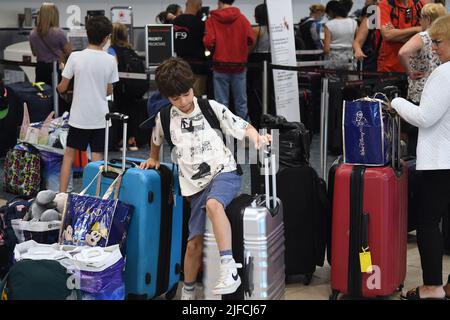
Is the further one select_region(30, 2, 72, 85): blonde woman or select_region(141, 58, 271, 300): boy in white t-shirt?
select_region(30, 2, 72, 85): blonde woman

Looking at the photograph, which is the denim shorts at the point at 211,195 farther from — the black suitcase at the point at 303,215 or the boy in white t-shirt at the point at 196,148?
the black suitcase at the point at 303,215

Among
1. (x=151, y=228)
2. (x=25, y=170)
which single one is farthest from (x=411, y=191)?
(x=25, y=170)

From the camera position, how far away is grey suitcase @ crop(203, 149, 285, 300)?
11.6 ft

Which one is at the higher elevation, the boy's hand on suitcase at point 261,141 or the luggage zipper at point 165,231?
the boy's hand on suitcase at point 261,141

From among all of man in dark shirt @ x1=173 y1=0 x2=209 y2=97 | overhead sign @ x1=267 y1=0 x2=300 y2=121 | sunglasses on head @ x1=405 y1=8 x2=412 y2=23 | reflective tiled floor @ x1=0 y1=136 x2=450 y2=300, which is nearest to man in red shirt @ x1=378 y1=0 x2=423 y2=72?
sunglasses on head @ x1=405 y1=8 x2=412 y2=23

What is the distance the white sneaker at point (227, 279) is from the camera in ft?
A: 11.3

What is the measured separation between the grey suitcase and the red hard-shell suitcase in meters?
0.41

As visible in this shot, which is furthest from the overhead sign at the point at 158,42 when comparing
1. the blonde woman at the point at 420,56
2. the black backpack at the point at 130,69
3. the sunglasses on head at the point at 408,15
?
the blonde woman at the point at 420,56

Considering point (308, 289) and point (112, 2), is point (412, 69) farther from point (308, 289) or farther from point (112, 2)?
point (112, 2)

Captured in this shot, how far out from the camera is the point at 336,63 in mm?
8703

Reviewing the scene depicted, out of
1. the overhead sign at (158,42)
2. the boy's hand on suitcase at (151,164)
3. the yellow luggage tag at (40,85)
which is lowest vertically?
the boy's hand on suitcase at (151,164)

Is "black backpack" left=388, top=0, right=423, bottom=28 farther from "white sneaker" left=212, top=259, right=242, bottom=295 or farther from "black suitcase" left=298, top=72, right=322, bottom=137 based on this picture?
"black suitcase" left=298, top=72, right=322, bottom=137

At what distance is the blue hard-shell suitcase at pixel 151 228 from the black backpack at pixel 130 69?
4.01 meters

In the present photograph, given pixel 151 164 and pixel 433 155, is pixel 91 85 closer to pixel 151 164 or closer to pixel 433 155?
pixel 151 164
